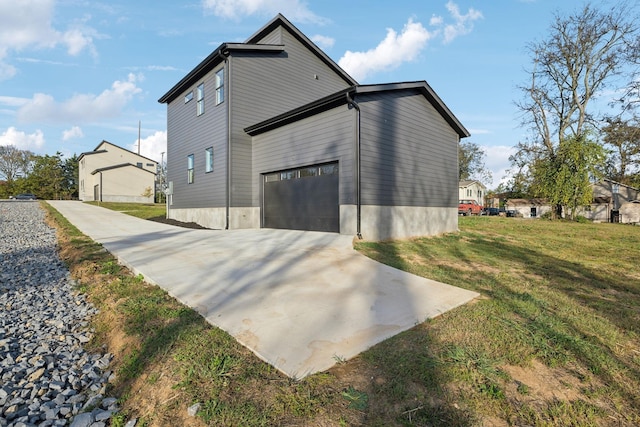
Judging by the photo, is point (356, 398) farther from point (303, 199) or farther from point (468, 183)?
point (468, 183)

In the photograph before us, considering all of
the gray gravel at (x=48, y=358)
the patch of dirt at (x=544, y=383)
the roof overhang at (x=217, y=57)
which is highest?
the roof overhang at (x=217, y=57)

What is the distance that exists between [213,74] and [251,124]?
2.95 m

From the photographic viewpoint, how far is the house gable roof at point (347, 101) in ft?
30.0

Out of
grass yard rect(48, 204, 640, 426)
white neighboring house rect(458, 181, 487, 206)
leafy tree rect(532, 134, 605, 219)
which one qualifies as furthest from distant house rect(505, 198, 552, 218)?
grass yard rect(48, 204, 640, 426)

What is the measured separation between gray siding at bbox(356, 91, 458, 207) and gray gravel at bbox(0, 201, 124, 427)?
7.16m

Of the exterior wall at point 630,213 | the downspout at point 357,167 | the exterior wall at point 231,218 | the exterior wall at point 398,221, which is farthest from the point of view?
the exterior wall at point 630,213

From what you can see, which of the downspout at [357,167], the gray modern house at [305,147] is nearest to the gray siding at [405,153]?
the gray modern house at [305,147]

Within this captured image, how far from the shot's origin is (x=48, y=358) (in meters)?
3.01

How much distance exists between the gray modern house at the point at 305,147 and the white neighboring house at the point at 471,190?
43.6 meters

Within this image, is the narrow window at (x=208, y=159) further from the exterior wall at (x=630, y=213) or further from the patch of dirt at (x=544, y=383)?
the exterior wall at (x=630, y=213)

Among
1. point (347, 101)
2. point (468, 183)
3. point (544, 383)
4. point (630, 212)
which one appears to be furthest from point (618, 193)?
point (544, 383)

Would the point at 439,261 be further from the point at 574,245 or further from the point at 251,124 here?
the point at 251,124

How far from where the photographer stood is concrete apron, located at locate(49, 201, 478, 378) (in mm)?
2865

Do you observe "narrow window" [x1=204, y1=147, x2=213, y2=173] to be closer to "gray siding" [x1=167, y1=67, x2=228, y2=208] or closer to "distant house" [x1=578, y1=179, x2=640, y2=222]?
"gray siding" [x1=167, y1=67, x2=228, y2=208]
